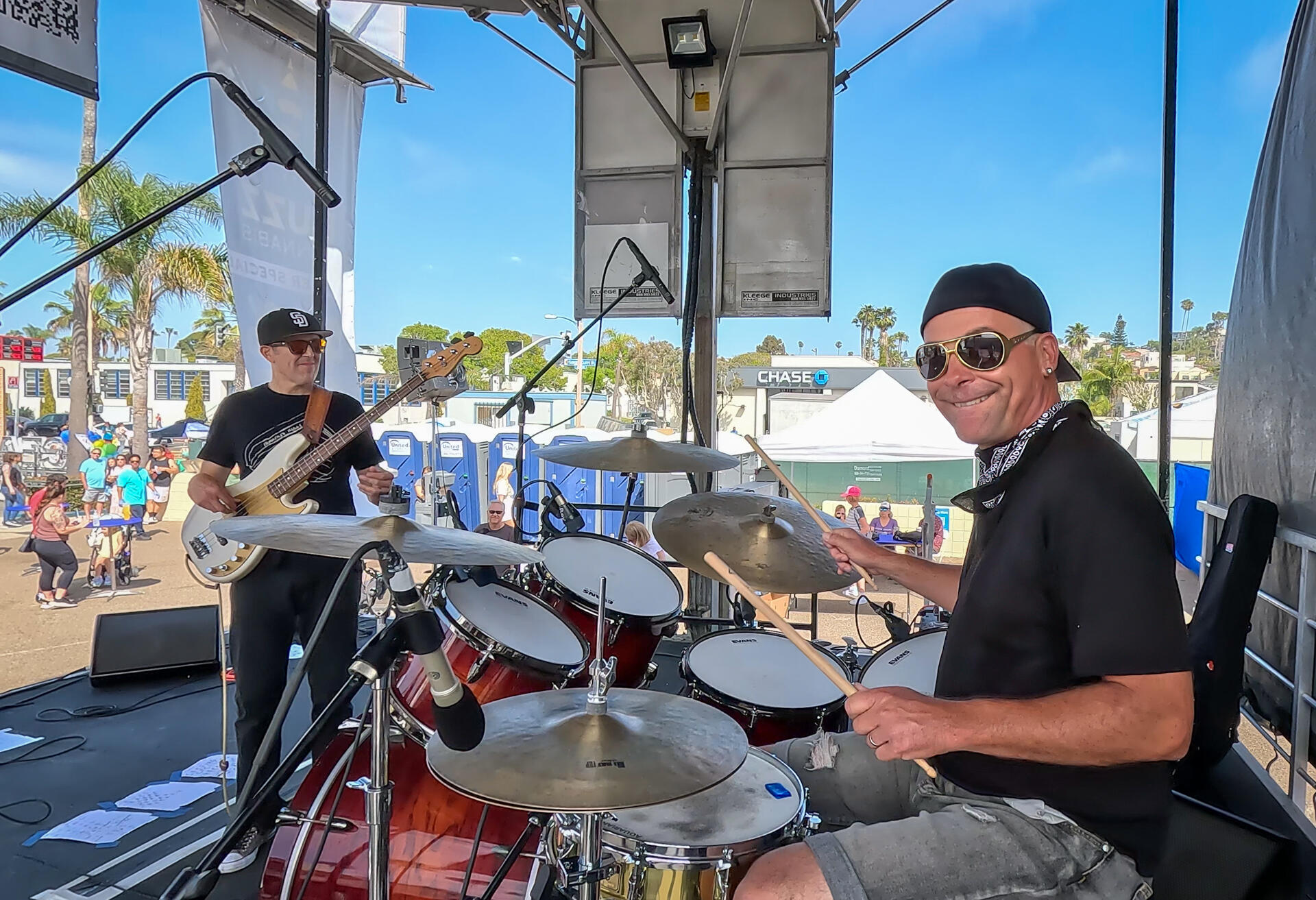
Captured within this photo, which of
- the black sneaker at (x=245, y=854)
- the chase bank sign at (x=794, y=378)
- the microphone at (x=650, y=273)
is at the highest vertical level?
the chase bank sign at (x=794, y=378)

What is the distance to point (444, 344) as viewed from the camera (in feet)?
11.4

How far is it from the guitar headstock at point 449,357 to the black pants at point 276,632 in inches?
36.1

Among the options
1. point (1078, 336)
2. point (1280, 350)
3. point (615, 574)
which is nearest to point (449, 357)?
point (615, 574)

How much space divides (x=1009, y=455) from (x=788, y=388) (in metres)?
22.2

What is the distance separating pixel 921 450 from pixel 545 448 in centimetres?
729

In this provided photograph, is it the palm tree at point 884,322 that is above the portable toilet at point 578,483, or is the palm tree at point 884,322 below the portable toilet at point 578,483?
above

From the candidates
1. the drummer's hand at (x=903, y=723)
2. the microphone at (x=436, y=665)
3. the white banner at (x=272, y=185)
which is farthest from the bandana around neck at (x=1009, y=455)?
the white banner at (x=272, y=185)

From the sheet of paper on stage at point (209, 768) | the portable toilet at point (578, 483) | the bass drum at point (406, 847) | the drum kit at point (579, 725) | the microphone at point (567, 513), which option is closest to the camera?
the drum kit at point (579, 725)

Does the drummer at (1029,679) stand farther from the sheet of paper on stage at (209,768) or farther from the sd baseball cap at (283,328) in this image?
the sheet of paper on stage at (209,768)

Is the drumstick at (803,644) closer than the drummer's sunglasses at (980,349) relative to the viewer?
Yes

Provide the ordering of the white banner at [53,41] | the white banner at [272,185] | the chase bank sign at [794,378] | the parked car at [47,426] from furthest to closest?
the chase bank sign at [794,378] < the parked car at [47,426] < the white banner at [272,185] < the white banner at [53,41]

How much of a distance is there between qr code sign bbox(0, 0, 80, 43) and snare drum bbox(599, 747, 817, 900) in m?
2.68

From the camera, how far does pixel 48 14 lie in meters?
2.37

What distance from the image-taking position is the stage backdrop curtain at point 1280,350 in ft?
7.14
